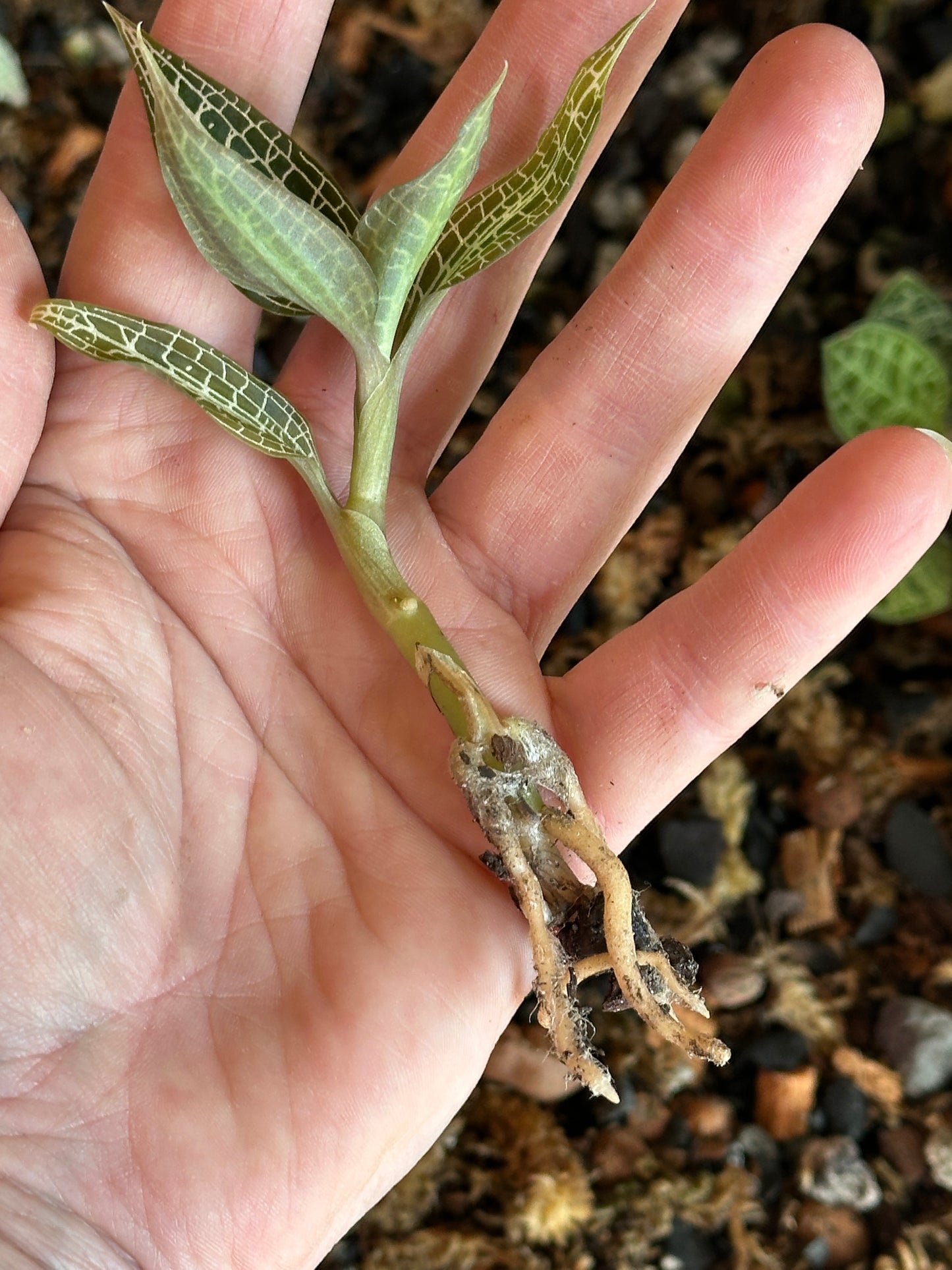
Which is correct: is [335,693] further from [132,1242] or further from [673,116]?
[673,116]

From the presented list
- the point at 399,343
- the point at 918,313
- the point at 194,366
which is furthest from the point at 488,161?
the point at 918,313

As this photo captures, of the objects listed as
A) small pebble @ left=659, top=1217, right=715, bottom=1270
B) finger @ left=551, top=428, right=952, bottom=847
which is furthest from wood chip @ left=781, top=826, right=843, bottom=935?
finger @ left=551, top=428, right=952, bottom=847

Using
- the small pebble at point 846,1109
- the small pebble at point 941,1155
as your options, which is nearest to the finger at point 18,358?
the small pebble at point 846,1109

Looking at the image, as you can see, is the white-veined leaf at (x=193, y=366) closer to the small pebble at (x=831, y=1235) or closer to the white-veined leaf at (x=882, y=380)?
the white-veined leaf at (x=882, y=380)

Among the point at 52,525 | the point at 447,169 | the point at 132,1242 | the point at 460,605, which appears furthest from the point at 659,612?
the point at 132,1242

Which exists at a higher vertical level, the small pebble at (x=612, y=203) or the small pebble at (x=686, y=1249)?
the small pebble at (x=612, y=203)

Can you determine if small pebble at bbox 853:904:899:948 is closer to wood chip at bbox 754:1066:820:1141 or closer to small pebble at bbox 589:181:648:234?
wood chip at bbox 754:1066:820:1141
